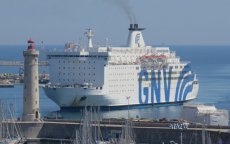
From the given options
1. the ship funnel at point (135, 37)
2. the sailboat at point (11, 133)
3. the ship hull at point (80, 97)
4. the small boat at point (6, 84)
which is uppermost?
the ship funnel at point (135, 37)

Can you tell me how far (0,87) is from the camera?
8438 centimetres

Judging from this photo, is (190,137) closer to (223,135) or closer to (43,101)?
(223,135)

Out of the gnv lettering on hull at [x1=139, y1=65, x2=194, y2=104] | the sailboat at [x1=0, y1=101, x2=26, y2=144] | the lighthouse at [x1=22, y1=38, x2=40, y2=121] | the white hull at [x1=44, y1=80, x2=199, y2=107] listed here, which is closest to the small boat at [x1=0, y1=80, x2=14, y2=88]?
the gnv lettering on hull at [x1=139, y1=65, x2=194, y2=104]

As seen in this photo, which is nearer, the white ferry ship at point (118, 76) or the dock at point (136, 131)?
the dock at point (136, 131)

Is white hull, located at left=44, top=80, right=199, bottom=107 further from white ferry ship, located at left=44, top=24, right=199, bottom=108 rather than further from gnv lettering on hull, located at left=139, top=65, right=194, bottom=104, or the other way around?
gnv lettering on hull, located at left=139, top=65, right=194, bottom=104

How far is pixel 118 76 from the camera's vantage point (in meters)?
57.7

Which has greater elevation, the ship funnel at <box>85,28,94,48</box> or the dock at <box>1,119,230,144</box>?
the ship funnel at <box>85,28,94,48</box>

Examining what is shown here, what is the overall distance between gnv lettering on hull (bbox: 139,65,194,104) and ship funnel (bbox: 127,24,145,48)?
264 centimetres

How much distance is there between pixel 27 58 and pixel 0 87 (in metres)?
40.6

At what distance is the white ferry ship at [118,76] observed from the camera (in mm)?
55750

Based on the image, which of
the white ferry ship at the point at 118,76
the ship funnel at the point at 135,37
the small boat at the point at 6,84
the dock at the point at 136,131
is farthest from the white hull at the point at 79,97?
the small boat at the point at 6,84

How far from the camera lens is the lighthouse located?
1722 inches

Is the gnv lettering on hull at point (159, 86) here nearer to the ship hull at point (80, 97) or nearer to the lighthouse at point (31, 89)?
the ship hull at point (80, 97)

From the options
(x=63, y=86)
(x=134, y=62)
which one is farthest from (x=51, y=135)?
(x=134, y=62)
